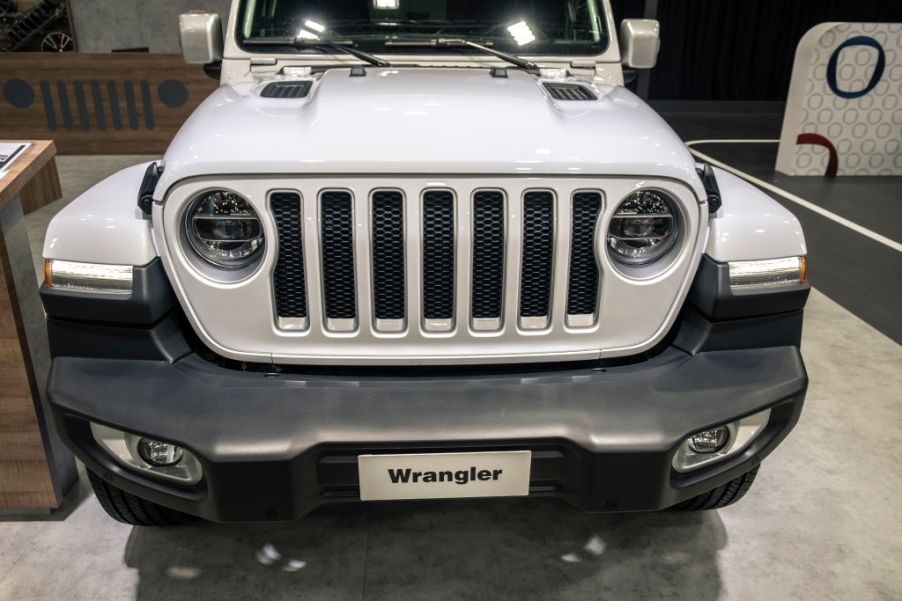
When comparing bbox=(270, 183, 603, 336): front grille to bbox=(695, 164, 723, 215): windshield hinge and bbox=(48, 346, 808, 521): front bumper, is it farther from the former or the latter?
bbox=(695, 164, 723, 215): windshield hinge

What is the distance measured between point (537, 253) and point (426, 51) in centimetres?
116

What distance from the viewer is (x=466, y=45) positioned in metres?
2.48

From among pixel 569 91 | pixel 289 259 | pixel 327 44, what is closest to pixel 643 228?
pixel 569 91

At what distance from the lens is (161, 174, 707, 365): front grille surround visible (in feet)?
5.17

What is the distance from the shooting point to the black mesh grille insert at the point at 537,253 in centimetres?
162

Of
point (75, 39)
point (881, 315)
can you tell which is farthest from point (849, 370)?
point (75, 39)

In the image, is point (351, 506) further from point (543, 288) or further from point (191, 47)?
point (191, 47)

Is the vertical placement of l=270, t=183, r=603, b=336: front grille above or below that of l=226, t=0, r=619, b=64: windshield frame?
below

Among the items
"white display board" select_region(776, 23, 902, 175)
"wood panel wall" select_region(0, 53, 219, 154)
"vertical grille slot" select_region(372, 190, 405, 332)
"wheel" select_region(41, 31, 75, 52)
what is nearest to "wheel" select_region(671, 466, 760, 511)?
"vertical grille slot" select_region(372, 190, 405, 332)

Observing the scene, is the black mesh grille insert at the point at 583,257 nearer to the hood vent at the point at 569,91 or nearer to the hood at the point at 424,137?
the hood at the point at 424,137

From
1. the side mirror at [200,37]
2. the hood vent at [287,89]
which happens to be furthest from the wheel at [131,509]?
the side mirror at [200,37]

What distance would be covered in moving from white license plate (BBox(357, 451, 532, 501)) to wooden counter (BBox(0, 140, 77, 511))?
1.16 m

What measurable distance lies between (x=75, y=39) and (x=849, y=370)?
1181cm

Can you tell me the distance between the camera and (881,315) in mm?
3871
